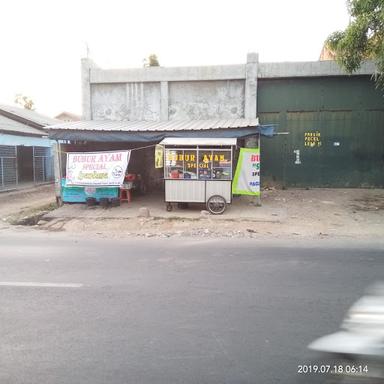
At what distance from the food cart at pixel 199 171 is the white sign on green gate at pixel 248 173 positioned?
29.2 inches

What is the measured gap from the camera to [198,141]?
12.7 m

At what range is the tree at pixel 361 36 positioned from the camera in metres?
10.9

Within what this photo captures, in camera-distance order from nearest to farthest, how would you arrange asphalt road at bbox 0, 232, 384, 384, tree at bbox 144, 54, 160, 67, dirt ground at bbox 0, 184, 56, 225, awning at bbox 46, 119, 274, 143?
1. asphalt road at bbox 0, 232, 384, 384
2. awning at bbox 46, 119, 274, 143
3. dirt ground at bbox 0, 184, 56, 225
4. tree at bbox 144, 54, 160, 67

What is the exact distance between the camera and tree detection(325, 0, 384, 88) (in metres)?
10.9

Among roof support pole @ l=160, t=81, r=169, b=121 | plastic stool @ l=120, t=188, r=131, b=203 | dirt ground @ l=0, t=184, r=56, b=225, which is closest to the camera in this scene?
dirt ground @ l=0, t=184, r=56, b=225

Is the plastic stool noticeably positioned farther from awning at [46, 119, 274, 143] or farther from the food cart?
the food cart

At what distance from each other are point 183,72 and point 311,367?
14413 mm

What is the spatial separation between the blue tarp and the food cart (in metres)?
0.28

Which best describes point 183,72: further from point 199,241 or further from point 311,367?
point 311,367

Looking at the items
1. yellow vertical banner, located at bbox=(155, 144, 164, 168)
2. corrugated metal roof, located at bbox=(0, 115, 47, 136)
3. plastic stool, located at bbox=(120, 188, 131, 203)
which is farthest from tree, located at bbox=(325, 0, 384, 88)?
corrugated metal roof, located at bbox=(0, 115, 47, 136)

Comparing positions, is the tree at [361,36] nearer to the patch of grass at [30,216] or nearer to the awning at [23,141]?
the patch of grass at [30,216]

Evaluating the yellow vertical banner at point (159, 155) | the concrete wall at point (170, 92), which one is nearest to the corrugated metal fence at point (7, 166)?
the concrete wall at point (170, 92)

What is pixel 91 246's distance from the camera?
866 centimetres

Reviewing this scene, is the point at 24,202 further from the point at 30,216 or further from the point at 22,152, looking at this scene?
the point at 22,152
